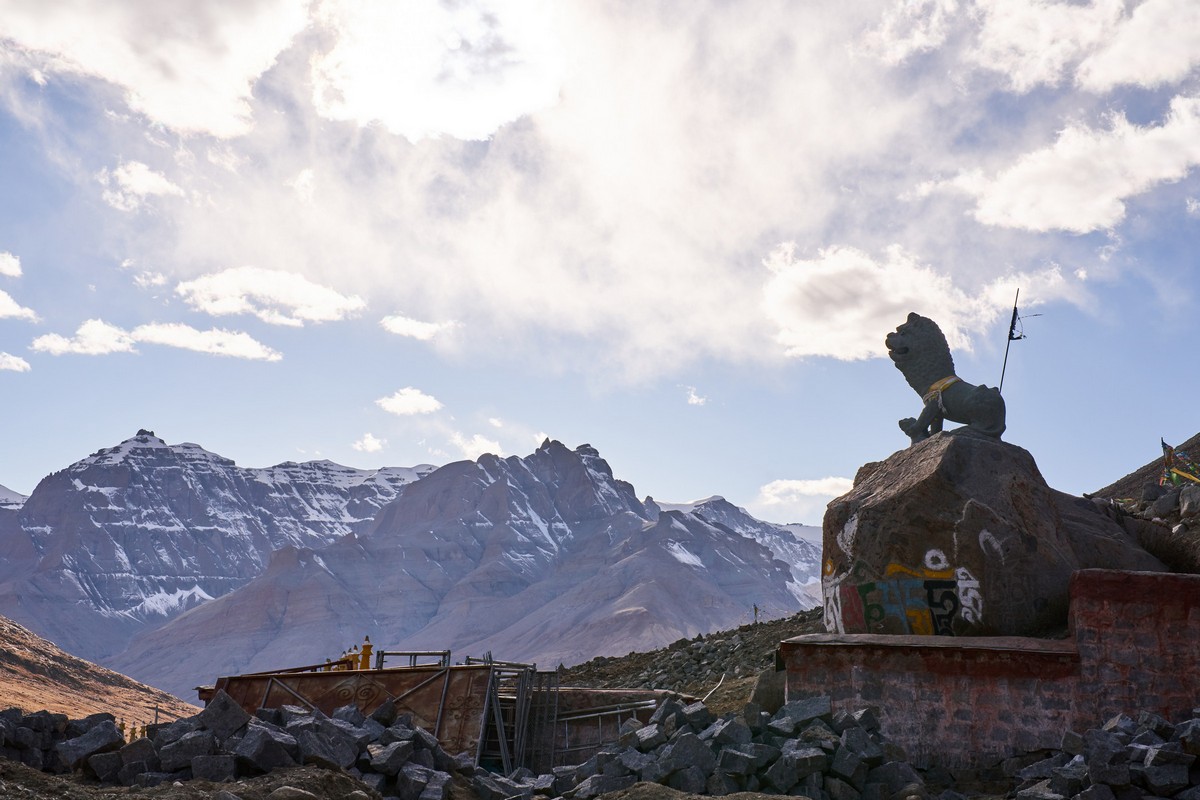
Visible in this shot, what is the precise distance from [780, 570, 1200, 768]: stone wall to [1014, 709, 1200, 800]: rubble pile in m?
0.69

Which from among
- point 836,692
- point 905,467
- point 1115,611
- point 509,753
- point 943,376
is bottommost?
point 509,753

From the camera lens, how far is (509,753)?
15672 mm

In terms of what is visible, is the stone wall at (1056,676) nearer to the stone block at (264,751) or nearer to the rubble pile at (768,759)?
the rubble pile at (768,759)

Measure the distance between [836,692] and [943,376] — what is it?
19.4 feet

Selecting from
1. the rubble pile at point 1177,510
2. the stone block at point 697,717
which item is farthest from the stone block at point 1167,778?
the rubble pile at point 1177,510

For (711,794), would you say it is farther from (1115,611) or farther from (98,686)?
→ (98,686)

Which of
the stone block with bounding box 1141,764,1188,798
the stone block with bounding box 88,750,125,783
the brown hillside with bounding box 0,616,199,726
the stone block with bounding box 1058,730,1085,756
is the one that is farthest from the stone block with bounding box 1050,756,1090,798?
the brown hillside with bounding box 0,616,199,726

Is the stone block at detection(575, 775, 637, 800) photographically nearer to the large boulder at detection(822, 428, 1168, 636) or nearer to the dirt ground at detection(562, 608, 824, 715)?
the large boulder at detection(822, 428, 1168, 636)

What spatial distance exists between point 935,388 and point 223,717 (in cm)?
1076

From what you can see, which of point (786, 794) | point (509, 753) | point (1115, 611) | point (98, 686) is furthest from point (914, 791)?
point (98, 686)

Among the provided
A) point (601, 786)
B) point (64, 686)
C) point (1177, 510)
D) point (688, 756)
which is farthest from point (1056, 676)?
point (64, 686)

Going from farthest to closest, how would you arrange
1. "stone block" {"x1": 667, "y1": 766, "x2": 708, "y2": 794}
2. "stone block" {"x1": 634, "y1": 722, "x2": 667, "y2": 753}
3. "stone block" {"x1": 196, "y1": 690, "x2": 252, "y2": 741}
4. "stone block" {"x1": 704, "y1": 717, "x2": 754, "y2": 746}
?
"stone block" {"x1": 634, "y1": 722, "x2": 667, "y2": 753}
"stone block" {"x1": 196, "y1": 690, "x2": 252, "y2": 741}
"stone block" {"x1": 704, "y1": 717, "x2": 754, "y2": 746}
"stone block" {"x1": 667, "y1": 766, "x2": 708, "y2": 794}

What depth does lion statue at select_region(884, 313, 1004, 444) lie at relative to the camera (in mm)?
14547

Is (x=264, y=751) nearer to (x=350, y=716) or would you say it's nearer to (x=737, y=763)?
(x=350, y=716)
